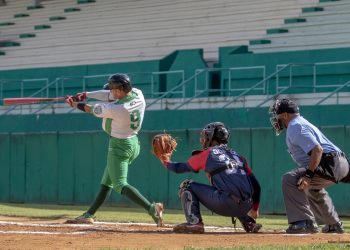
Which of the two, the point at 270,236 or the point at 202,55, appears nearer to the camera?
the point at 270,236

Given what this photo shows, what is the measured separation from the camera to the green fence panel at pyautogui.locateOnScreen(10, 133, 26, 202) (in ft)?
79.5

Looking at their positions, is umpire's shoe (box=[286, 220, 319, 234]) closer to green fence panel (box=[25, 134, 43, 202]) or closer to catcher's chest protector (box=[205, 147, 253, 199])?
catcher's chest protector (box=[205, 147, 253, 199])

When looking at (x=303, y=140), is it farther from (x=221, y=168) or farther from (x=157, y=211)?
(x=157, y=211)

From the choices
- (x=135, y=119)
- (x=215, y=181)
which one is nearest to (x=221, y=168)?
(x=215, y=181)

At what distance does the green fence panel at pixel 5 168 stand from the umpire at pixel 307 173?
46.0 ft

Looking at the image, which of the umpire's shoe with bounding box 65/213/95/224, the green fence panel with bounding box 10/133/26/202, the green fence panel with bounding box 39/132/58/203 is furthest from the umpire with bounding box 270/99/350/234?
the green fence panel with bounding box 10/133/26/202

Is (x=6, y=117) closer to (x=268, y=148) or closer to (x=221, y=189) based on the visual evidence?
(x=268, y=148)

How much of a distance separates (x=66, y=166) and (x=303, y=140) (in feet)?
42.5

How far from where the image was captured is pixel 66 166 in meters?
23.5

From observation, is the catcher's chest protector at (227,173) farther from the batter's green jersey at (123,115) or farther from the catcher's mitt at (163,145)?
the batter's green jersey at (123,115)

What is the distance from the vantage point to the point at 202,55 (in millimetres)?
27094

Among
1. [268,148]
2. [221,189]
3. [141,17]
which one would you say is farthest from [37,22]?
[221,189]

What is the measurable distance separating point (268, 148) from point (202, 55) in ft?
25.1

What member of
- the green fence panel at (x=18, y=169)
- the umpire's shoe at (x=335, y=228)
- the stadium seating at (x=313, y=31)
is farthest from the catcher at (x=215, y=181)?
the stadium seating at (x=313, y=31)
